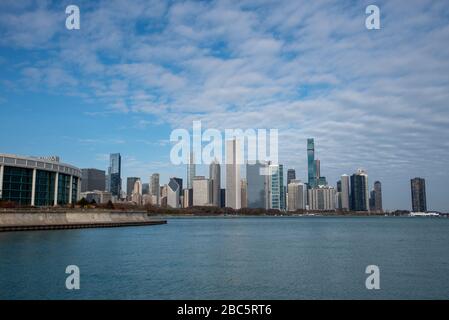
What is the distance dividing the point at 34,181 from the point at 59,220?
26197 millimetres

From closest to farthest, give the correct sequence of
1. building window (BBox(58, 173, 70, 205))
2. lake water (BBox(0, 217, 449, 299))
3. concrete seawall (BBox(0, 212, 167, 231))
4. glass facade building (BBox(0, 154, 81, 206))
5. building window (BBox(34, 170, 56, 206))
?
1. lake water (BBox(0, 217, 449, 299))
2. concrete seawall (BBox(0, 212, 167, 231))
3. glass facade building (BBox(0, 154, 81, 206))
4. building window (BBox(34, 170, 56, 206))
5. building window (BBox(58, 173, 70, 205))

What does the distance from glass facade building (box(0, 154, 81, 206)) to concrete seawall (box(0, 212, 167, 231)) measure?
57.8 feet

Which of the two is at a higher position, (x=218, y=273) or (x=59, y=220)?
(x=59, y=220)

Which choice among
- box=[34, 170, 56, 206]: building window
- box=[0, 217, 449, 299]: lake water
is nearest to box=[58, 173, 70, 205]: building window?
box=[34, 170, 56, 206]: building window

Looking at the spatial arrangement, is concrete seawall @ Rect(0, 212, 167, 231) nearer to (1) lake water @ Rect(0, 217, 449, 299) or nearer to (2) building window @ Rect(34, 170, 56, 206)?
(2) building window @ Rect(34, 170, 56, 206)

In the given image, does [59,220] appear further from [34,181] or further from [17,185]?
[34,181]

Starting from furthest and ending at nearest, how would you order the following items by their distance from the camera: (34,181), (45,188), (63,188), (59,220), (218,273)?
(63,188), (45,188), (34,181), (59,220), (218,273)

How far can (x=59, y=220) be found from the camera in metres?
96.7

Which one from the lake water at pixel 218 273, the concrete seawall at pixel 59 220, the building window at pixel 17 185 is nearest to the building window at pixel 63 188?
the building window at pixel 17 185

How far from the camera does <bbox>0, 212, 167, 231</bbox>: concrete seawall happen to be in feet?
274

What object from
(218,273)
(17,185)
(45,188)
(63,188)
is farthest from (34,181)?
(218,273)
